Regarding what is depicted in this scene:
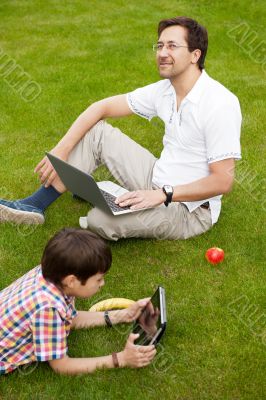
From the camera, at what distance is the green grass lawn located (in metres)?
2.98

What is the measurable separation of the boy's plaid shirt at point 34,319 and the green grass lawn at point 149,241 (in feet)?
0.88

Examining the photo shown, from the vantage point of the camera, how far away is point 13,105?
640 centimetres

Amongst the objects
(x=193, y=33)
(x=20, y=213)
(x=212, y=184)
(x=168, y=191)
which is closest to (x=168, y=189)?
(x=168, y=191)

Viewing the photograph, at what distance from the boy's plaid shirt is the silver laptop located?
2.84 feet

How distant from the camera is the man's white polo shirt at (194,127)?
3.62 metres

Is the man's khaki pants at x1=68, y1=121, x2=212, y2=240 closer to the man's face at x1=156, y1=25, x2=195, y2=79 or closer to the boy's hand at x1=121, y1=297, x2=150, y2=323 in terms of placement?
the man's face at x1=156, y1=25, x2=195, y2=79

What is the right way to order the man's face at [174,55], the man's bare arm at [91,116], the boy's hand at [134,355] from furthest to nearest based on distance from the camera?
1. the man's bare arm at [91,116]
2. the man's face at [174,55]
3. the boy's hand at [134,355]

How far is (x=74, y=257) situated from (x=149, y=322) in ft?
2.42

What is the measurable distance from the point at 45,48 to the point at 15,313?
6.16m

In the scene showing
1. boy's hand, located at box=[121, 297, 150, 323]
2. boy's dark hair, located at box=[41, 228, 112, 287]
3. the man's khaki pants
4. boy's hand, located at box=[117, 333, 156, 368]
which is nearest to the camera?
boy's dark hair, located at box=[41, 228, 112, 287]

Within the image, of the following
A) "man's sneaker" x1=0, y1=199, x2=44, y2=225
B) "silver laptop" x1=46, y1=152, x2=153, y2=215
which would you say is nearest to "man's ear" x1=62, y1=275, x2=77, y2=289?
"silver laptop" x1=46, y1=152, x2=153, y2=215

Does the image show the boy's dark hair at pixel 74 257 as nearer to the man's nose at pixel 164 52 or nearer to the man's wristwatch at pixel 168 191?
the man's wristwatch at pixel 168 191

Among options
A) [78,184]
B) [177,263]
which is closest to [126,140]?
[78,184]

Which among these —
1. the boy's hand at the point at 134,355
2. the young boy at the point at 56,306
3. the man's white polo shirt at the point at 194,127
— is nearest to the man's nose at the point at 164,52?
the man's white polo shirt at the point at 194,127
